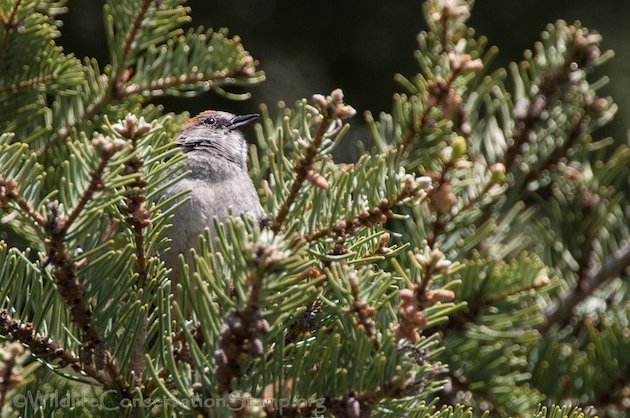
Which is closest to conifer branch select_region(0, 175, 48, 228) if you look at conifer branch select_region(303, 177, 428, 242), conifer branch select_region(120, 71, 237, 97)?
conifer branch select_region(303, 177, 428, 242)

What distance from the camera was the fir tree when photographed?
1.22 metres

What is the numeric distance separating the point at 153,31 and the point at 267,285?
3.90 ft

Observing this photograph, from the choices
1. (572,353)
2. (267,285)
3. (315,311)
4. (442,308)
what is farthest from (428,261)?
(572,353)

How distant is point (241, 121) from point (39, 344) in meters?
1.76

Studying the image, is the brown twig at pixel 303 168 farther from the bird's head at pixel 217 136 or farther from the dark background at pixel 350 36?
the dark background at pixel 350 36

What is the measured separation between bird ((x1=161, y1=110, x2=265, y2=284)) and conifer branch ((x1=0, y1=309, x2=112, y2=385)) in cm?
37

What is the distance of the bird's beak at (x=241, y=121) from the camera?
3016 mm

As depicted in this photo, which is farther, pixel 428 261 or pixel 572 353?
pixel 572 353

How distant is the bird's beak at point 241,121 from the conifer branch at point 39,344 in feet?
5.57

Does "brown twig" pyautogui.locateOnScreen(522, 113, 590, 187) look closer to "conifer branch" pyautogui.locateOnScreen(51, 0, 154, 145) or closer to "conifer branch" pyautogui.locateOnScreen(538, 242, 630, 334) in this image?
"conifer branch" pyautogui.locateOnScreen(538, 242, 630, 334)

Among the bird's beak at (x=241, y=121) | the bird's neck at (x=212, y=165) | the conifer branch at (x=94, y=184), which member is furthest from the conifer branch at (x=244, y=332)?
the bird's beak at (x=241, y=121)

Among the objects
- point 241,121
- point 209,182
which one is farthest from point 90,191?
point 241,121

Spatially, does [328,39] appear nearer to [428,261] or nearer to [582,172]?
[582,172]

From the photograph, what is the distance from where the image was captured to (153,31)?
206 cm
